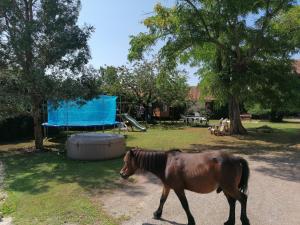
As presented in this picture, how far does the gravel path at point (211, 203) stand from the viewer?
5484 millimetres

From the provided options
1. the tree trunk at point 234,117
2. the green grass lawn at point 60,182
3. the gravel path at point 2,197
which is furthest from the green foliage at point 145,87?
the gravel path at point 2,197

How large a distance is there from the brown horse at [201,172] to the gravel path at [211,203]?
0.58 metres

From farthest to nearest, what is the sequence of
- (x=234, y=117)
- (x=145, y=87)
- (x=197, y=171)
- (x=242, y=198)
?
(x=145, y=87) < (x=234, y=117) < (x=197, y=171) < (x=242, y=198)

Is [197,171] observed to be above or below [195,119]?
below

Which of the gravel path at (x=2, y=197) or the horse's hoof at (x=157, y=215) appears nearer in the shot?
the horse's hoof at (x=157, y=215)

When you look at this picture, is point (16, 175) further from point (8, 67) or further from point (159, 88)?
point (159, 88)

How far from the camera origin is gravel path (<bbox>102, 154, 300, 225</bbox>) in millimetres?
5484

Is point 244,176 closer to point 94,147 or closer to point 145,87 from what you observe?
point 94,147

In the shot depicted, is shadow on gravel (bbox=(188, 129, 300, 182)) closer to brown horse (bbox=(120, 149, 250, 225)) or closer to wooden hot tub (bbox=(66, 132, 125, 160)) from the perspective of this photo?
wooden hot tub (bbox=(66, 132, 125, 160))

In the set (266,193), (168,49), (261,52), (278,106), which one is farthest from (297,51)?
(266,193)

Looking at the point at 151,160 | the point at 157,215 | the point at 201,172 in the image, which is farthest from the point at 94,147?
the point at 201,172

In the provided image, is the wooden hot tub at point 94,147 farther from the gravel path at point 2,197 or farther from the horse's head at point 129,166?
the horse's head at point 129,166

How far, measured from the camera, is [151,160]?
538 cm

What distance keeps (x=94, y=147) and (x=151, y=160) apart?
18.3 ft
